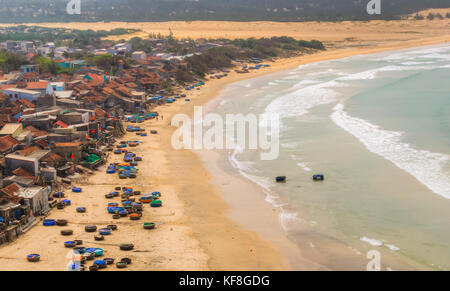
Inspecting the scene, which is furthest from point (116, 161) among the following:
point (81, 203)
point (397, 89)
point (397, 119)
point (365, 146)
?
point (397, 89)

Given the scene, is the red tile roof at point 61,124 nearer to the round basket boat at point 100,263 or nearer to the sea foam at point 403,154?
the round basket boat at point 100,263

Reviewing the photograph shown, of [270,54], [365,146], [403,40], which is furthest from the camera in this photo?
[403,40]

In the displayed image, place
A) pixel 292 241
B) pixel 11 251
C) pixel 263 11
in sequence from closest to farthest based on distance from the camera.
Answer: pixel 11 251, pixel 292 241, pixel 263 11

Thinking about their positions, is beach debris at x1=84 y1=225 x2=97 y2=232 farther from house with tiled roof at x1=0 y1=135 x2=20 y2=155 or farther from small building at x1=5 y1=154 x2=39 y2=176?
house with tiled roof at x1=0 y1=135 x2=20 y2=155

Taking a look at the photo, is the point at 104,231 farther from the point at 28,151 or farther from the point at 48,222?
the point at 28,151

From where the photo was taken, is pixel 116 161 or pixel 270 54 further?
pixel 270 54

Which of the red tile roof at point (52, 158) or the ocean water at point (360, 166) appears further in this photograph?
the red tile roof at point (52, 158)

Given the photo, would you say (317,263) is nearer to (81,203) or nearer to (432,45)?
(81,203)

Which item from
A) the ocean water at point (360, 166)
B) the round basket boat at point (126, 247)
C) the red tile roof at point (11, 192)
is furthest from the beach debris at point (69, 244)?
the ocean water at point (360, 166)

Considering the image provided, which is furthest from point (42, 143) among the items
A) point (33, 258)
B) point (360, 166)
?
point (360, 166)
